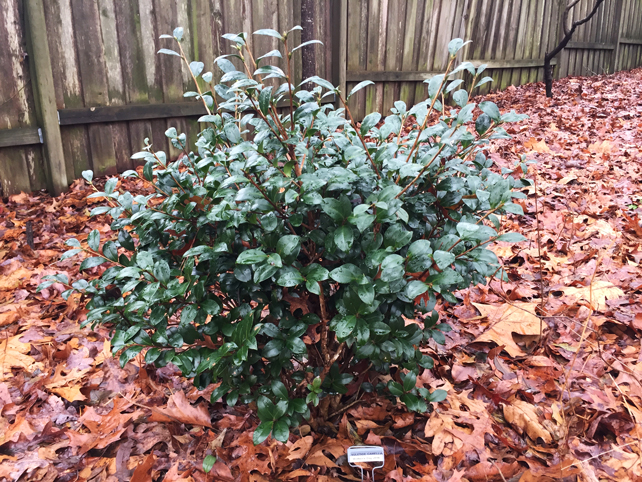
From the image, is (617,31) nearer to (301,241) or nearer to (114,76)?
(114,76)

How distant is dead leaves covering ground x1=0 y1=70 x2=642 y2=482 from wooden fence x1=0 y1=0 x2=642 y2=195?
3.58ft

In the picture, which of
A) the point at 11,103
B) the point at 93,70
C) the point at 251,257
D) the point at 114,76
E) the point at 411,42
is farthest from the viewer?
the point at 411,42

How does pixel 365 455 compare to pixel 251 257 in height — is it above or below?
below

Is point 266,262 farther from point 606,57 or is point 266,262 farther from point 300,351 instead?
point 606,57

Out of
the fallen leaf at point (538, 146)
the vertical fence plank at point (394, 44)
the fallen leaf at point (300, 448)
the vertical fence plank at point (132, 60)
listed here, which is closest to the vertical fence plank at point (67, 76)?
the vertical fence plank at point (132, 60)

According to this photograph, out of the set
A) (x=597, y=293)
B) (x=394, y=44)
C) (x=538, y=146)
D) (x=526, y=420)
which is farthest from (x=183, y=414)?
(x=394, y=44)

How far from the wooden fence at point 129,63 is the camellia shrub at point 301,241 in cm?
267

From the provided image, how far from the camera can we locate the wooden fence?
343cm

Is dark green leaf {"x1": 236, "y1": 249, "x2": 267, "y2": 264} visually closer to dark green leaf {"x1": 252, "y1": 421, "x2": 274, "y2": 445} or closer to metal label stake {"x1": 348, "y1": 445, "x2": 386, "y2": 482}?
dark green leaf {"x1": 252, "y1": 421, "x2": 274, "y2": 445}

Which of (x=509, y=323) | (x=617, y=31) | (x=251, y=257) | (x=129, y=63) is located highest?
(x=617, y=31)

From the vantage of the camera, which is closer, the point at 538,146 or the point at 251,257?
the point at 251,257

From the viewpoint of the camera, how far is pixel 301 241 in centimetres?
120

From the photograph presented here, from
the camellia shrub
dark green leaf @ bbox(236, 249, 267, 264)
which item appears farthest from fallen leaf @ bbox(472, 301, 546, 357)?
dark green leaf @ bbox(236, 249, 267, 264)

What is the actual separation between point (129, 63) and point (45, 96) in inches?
28.7
